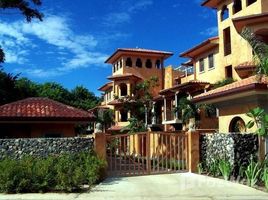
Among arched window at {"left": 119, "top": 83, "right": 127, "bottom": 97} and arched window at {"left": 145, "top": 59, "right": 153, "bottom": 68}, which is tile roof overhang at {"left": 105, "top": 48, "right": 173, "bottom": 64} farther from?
arched window at {"left": 119, "top": 83, "right": 127, "bottom": 97}

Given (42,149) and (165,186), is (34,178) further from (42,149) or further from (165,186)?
(165,186)

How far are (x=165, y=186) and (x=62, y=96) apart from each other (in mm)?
63181

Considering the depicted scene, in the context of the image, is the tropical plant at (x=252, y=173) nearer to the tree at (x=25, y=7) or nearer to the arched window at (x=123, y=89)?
the tree at (x=25, y=7)

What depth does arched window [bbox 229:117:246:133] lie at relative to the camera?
59.4 feet

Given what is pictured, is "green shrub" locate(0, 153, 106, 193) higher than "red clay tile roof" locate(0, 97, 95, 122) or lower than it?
lower

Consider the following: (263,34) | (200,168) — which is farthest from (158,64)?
(200,168)

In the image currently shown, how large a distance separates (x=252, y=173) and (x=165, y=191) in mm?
3116

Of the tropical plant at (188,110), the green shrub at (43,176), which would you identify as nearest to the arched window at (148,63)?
the tropical plant at (188,110)

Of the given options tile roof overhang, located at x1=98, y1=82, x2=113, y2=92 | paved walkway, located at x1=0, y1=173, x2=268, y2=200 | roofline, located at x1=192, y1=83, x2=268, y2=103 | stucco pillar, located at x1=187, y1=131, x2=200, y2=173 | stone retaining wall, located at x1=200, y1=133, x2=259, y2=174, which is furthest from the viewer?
tile roof overhang, located at x1=98, y1=82, x2=113, y2=92

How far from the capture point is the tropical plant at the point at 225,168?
15.7 m

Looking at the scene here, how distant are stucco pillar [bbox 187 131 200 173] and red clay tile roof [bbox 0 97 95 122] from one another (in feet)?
17.2

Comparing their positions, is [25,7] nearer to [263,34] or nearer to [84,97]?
[263,34]

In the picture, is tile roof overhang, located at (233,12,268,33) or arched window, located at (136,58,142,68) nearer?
tile roof overhang, located at (233,12,268,33)

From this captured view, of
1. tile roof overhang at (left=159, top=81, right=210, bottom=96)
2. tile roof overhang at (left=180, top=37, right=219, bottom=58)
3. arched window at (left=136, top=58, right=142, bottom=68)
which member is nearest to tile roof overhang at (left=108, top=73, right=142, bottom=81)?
arched window at (left=136, top=58, right=142, bottom=68)
